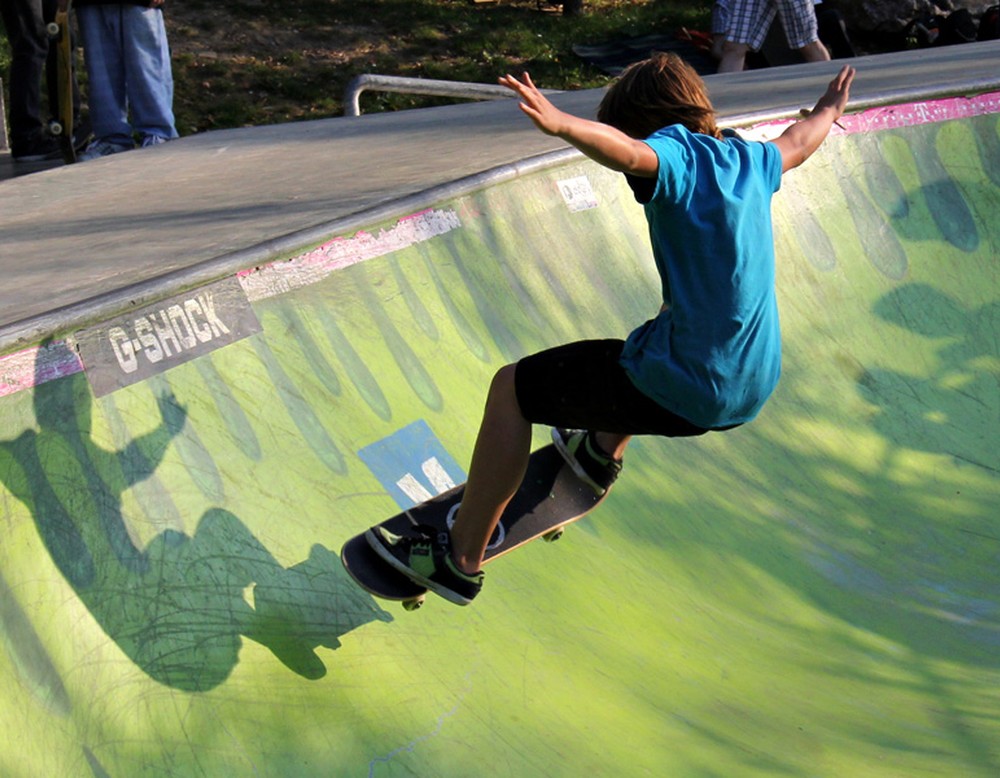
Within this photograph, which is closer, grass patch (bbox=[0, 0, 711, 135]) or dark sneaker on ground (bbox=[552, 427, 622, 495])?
dark sneaker on ground (bbox=[552, 427, 622, 495])

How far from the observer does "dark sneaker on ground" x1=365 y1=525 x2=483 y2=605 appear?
10.1 ft

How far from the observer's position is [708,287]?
109 inches

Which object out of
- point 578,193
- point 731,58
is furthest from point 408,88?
point 731,58

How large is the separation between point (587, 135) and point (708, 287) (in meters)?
0.52

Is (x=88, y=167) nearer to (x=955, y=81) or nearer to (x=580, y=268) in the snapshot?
(x=580, y=268)

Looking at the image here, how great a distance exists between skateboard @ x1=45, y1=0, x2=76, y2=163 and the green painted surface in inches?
151

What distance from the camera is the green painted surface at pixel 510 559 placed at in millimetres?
2801

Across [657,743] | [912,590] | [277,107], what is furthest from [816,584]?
[277,107]

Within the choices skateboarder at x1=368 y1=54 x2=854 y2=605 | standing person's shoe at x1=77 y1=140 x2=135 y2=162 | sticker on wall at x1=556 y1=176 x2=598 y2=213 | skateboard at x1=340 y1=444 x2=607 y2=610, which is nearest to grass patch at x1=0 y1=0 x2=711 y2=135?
standing person's shoe at x1=77 y1=140 x2=135 y2=162

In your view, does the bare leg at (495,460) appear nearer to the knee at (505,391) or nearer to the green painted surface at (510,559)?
the knee at (505,391)

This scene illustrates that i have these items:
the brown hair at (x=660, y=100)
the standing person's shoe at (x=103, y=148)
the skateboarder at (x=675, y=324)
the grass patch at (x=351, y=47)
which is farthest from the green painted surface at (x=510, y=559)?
the grass patch at (x=351, y=47)

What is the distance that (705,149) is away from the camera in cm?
276

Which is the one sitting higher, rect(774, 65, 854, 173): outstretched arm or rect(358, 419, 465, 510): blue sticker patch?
rect(774, 65, 854, 173): outstretched arm

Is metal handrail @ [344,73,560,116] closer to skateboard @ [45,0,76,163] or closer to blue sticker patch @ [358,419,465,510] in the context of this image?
skateboard @ [45,0,76,163]
